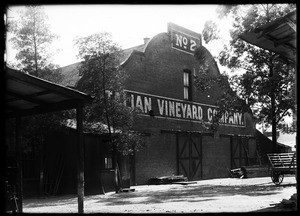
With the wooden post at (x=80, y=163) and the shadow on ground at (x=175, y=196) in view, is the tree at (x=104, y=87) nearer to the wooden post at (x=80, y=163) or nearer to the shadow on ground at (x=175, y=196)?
the shadow on ground at (x=175, y=196)

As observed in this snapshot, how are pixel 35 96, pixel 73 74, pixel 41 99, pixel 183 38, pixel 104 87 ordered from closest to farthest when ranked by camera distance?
1. pixel 35 96
2. pixel 41 99
3. pixel 104 87
4. pixel 73 74
5. pixel 183 38

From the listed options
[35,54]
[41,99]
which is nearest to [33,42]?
[35,54]

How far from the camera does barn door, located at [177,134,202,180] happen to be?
911 inches

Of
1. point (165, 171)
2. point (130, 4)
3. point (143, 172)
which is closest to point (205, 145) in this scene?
point (165, 171)

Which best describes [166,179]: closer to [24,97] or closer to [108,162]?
[108,162]

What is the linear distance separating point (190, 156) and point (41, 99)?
1556 centimetres

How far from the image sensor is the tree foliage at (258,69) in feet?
63.1

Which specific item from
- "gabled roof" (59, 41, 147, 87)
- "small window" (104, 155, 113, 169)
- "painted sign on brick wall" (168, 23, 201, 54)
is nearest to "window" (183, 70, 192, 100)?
"painted sign on brick wall" (168, 23, 201, 54)

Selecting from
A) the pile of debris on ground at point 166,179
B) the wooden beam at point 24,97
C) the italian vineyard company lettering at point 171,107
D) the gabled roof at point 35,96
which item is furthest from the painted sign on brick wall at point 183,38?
the wooden beam at point 24,97

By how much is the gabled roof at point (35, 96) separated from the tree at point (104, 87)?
5.51 metres

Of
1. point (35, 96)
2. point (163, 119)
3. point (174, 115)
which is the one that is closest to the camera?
point (35, 96)

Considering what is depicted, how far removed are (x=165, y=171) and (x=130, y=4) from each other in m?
18.9

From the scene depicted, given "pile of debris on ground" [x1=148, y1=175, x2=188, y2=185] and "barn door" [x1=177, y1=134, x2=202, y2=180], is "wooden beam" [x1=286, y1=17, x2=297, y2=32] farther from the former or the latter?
"barn door" [x1=177, y1=134, x2=202, y2=180]

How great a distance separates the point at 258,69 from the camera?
811 inches
